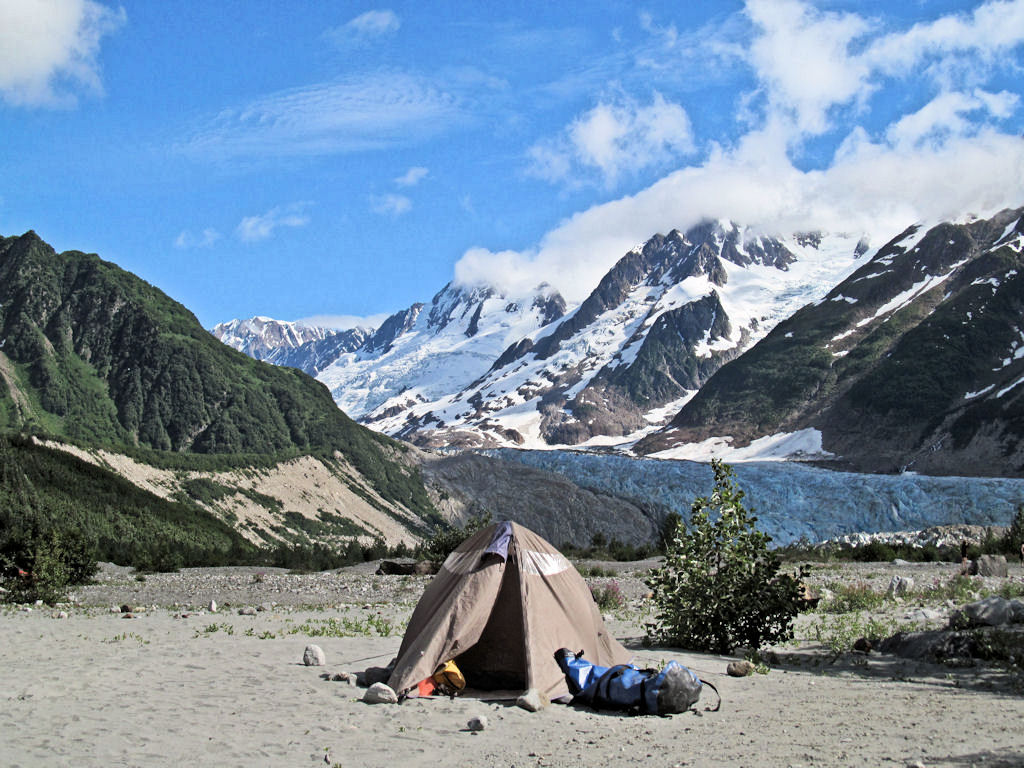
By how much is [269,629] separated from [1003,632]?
44.3 ft

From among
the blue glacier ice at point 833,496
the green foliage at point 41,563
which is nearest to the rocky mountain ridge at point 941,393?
the blue glacier ice at point 833,496

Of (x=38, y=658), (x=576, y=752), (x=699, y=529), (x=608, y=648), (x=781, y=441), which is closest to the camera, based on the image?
(x=576, y=752)

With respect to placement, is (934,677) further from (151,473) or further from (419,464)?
(419,464)

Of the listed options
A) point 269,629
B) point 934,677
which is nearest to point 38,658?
point 269,629

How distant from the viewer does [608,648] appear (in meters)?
13.5

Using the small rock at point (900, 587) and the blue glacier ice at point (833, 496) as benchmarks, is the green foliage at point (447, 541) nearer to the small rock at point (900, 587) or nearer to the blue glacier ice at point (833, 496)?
the small rock at point (900, 587)

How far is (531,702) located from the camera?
11344 mm

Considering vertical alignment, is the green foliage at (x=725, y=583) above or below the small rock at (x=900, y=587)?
above

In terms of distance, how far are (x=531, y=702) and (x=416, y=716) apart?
1413 mm

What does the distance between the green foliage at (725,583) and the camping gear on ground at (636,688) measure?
370cm

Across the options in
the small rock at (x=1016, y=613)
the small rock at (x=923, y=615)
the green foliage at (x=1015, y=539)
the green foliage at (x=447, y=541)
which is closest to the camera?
the small rock at (x=1016, y=613)

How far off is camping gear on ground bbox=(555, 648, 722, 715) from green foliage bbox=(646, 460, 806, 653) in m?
3.70

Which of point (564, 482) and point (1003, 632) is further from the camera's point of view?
point (564, 482)

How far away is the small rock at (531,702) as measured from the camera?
11.3 metres
